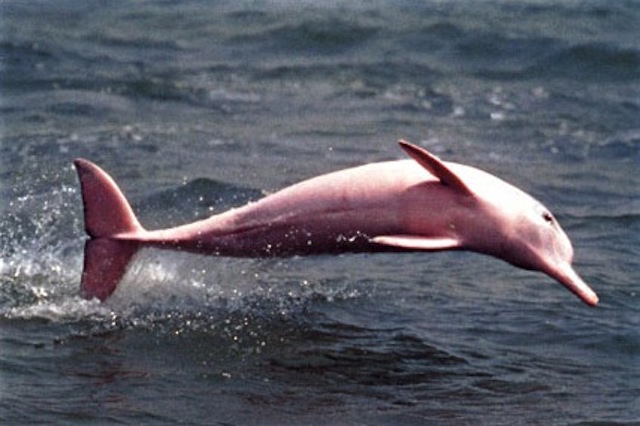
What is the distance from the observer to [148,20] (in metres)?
21.9

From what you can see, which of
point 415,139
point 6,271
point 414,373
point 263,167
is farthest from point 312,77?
point 414,373

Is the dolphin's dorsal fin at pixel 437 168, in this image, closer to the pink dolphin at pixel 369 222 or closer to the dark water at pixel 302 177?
the pink dolphin at pixel 369 222

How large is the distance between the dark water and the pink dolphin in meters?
0.65

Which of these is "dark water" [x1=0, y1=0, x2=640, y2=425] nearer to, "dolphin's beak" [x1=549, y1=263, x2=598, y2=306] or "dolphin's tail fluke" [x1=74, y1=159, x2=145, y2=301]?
"dolphin's tail fluke" [x1=74, y1=159, x2=145, y2=301]

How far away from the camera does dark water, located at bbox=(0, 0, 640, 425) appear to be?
7.95 meters

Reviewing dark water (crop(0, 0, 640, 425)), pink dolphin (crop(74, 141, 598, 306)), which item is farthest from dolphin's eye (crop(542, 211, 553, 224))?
dark water (crop(0, 0, 640, 425))

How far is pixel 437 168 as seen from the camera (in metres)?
7.57

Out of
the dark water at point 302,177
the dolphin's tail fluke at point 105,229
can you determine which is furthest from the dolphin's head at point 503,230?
the dolphin's tail fluke at point 105,229

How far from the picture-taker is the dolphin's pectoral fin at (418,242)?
24.1ft

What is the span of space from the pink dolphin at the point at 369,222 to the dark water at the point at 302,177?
2.12ft

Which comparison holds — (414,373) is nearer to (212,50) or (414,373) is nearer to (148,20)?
(212,50)

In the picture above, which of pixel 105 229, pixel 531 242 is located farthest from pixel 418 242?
pixel 105 229

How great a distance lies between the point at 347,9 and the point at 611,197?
9.74 metres

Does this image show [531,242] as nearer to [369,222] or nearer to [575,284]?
[575,284]
